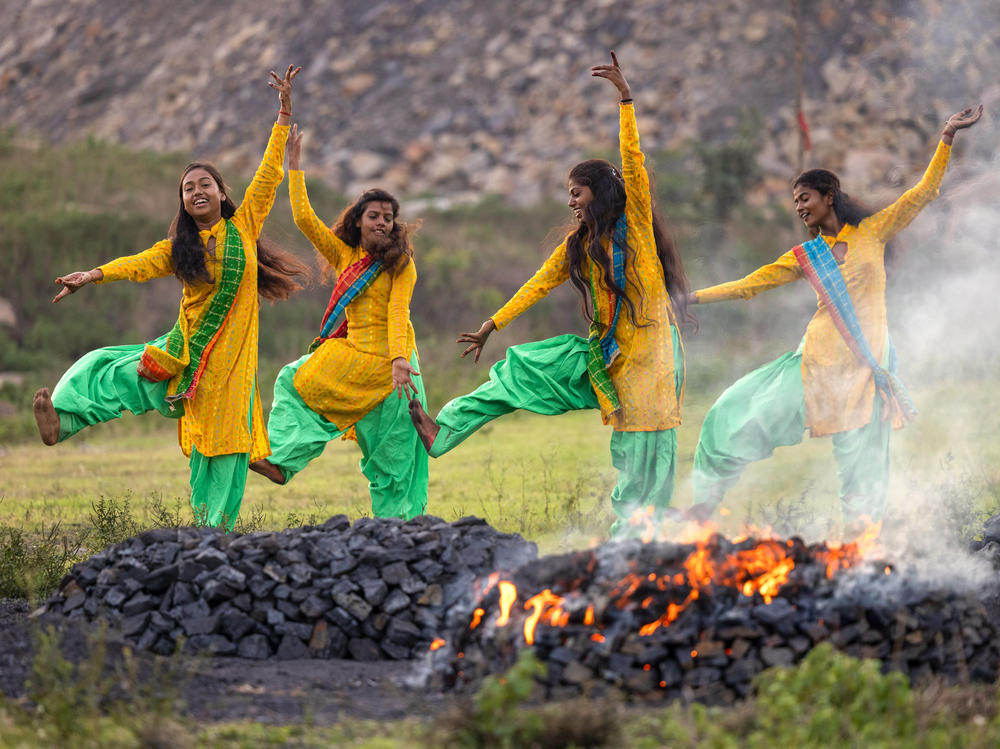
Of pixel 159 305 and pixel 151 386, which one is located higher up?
pixel 159 305

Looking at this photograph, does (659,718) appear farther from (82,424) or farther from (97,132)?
(97,132)

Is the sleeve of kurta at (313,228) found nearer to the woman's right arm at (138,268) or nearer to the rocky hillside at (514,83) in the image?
the woman's right arm at (138,268)

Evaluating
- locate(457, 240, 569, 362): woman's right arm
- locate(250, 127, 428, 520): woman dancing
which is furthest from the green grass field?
locate(457, 240, 569, 362): woman's right arm

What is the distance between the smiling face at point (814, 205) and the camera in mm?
6680

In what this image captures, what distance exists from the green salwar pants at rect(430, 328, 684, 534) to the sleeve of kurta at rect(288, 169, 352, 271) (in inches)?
48.6

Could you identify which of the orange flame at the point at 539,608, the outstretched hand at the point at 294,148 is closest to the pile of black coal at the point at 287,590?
the orange flame at the point at 539,608

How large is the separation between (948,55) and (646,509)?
23895mm

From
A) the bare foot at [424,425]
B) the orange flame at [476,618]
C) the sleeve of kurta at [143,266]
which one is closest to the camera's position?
the orange flame at [476,618]

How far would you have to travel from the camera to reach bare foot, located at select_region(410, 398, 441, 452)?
666 centimetres

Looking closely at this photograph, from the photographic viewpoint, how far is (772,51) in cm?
2958

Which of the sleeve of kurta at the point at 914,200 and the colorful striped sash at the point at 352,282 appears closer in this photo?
the sleeve of kurta at the point at 914,200

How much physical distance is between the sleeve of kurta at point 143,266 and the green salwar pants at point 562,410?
1.80 meters

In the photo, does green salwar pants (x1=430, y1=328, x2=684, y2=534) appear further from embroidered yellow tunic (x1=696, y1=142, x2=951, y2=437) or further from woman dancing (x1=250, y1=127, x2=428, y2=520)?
embroidered yellow tunic (x1=696, y1=142, x2=951, y2=437)

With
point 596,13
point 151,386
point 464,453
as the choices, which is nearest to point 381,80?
point 596,13
